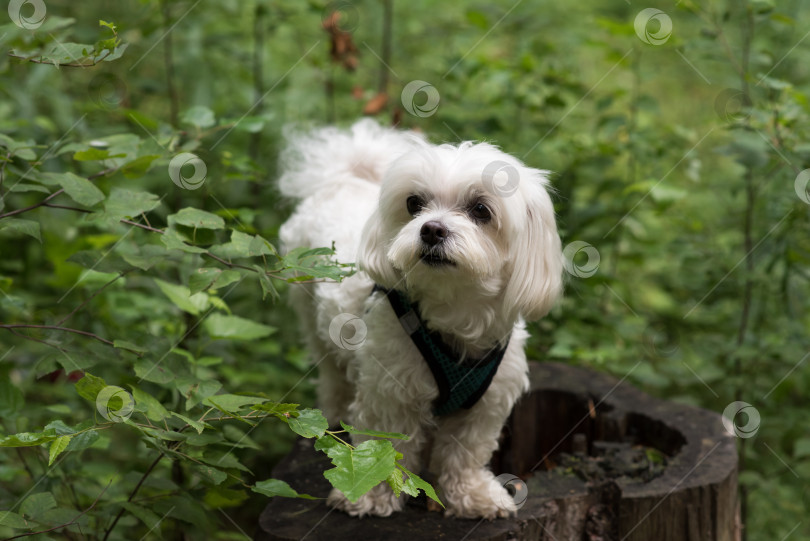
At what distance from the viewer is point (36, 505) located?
2.06 metres

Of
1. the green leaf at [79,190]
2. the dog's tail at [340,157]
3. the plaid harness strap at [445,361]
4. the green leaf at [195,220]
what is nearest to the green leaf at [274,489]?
the plaid harness strap at [445,361]

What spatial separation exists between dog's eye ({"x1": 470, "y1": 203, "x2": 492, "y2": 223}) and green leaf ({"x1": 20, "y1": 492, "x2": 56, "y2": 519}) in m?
1.47

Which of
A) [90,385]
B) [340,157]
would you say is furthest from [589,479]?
[90,385]

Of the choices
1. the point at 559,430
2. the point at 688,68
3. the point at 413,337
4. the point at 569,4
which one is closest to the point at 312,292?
the point at 413,337

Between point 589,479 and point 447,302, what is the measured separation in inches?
35.2

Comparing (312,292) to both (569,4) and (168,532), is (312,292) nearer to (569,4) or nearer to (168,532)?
(168,532)

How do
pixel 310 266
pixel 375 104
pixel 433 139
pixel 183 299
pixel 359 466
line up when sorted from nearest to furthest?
pixel 359 466 → pixel 310 266 → pixel 183 299 → pixel 375 104 → pixel 433 139

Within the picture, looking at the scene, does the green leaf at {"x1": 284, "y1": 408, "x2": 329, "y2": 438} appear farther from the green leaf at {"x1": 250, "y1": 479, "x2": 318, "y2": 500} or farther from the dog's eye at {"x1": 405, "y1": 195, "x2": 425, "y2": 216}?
the dog's eye at {"x1": 405, "y1": 195, "x2": 425, "y2": 216}

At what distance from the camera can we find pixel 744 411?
3322 millimetres

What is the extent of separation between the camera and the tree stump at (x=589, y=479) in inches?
94.7

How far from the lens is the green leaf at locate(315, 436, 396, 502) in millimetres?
1606

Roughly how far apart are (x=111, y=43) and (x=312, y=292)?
1536mm

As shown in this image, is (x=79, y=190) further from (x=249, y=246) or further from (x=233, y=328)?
(x=233, y=328)

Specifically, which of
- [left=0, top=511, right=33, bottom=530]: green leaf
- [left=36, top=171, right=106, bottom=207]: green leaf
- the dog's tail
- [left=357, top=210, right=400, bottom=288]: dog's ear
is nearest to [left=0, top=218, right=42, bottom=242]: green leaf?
[left=36, top=171, right=106, bottom=207]: green leaf
